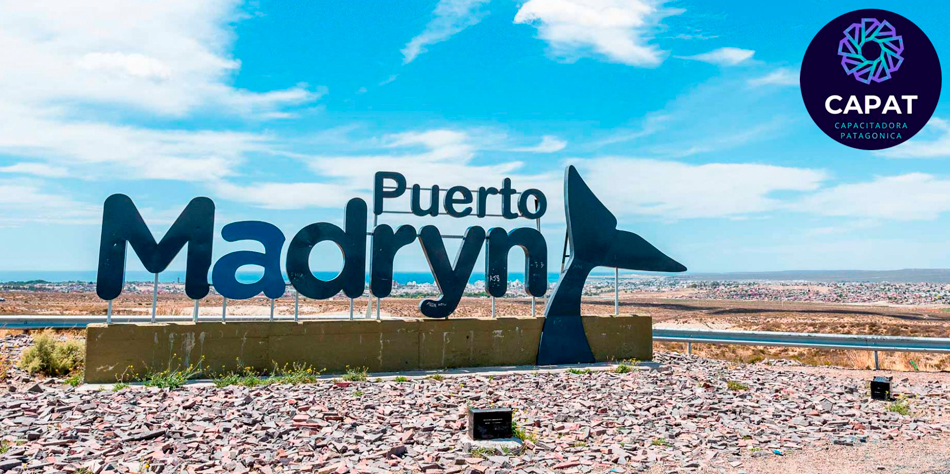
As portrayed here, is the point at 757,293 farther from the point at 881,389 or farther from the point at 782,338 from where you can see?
the point at 881,389

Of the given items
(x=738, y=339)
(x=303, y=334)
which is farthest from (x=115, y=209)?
(x=738, y=339)

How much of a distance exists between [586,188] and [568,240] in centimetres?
150

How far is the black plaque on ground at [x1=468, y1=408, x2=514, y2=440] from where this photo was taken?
8555mm

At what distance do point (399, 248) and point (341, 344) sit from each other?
2680mm

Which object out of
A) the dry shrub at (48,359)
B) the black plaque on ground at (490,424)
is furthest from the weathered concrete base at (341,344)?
the black plaque on ground at (490,424)

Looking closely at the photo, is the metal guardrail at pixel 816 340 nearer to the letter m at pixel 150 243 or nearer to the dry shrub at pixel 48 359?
→ the letter m at pixel 150 243

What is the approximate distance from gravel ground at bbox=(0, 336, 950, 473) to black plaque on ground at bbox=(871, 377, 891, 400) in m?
0.36

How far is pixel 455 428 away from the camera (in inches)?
361

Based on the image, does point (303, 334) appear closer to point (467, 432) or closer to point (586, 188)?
point (467, 432)

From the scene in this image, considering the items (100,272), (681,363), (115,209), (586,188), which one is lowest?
(681,363)

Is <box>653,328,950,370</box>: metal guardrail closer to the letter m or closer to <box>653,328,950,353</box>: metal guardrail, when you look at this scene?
<box>653,328,950,353</box>: metal guardrail

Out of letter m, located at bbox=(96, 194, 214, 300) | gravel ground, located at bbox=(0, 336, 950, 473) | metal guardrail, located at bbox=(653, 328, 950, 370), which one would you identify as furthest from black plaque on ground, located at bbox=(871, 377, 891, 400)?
letter m, located at bbox=(96, 194, 214, 300)

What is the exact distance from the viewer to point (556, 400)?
37.2ft

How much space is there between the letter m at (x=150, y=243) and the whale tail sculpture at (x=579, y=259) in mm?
8489
